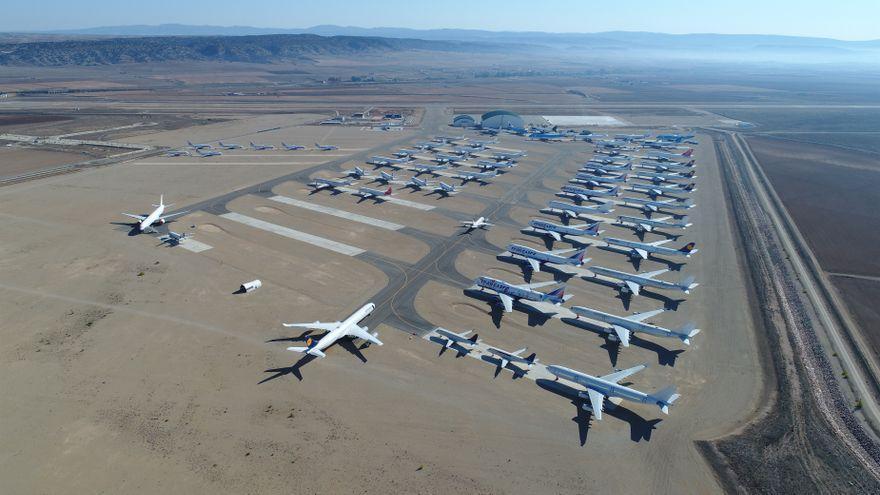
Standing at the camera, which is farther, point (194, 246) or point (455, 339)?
point (194, 246)

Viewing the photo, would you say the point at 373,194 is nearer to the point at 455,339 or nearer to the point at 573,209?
the point at 573,209

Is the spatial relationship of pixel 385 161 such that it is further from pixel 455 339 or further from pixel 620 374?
pixel 620 374

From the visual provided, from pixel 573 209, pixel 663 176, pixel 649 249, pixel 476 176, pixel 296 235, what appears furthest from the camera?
pixel 663 176

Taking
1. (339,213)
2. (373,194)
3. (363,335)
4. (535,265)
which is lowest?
(339,213)

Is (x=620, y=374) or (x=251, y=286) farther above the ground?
(x=620, y=374)

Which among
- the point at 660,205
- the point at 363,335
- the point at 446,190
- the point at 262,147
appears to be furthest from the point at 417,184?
the point at 262,147

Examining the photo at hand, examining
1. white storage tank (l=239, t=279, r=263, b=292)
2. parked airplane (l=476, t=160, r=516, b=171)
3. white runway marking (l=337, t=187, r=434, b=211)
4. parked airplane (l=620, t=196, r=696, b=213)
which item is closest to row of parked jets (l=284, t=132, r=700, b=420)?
parked airplane (l=620, t=196, r=696, b=213)

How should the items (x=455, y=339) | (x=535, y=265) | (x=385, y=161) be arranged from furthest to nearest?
(x=385, y=161), (x=535, y=265), (x=455, y=339)

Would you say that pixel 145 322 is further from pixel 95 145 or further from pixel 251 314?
pixel 95 145
